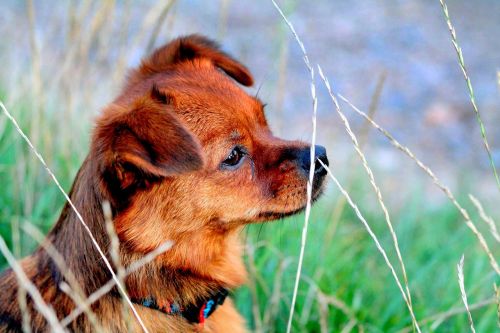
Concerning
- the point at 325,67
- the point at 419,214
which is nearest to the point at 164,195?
the point at 419,214

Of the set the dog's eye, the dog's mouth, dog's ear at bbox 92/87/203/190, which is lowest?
the dog's mouth

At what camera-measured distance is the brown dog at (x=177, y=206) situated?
2607 millimetres

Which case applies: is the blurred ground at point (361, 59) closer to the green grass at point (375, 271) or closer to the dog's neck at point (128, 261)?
the green grass at point (375, 271)

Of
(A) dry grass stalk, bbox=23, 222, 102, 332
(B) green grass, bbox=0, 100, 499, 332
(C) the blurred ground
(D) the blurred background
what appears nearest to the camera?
(A) dry grass stalk, bbox=23, 222, 102, 332

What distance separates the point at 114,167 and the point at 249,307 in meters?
1.53

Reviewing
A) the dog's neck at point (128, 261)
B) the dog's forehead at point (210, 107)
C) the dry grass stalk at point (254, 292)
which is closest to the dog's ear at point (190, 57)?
the dog's forehead at point (210, 107)

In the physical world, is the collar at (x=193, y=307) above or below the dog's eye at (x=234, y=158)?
below

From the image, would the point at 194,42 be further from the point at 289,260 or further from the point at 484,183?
the point at 484,183

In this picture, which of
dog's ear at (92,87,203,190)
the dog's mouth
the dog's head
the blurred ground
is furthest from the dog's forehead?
the blurred ground

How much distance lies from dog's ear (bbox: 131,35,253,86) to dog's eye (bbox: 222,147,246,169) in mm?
549

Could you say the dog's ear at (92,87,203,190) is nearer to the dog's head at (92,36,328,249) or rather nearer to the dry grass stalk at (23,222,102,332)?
the dog's head at (92,36,328,249)

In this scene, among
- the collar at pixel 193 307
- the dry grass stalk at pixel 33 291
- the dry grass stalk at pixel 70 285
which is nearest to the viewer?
the dry grass stalk at pixel 33 291

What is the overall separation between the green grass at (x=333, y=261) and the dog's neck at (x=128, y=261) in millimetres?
556

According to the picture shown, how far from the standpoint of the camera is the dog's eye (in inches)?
111
